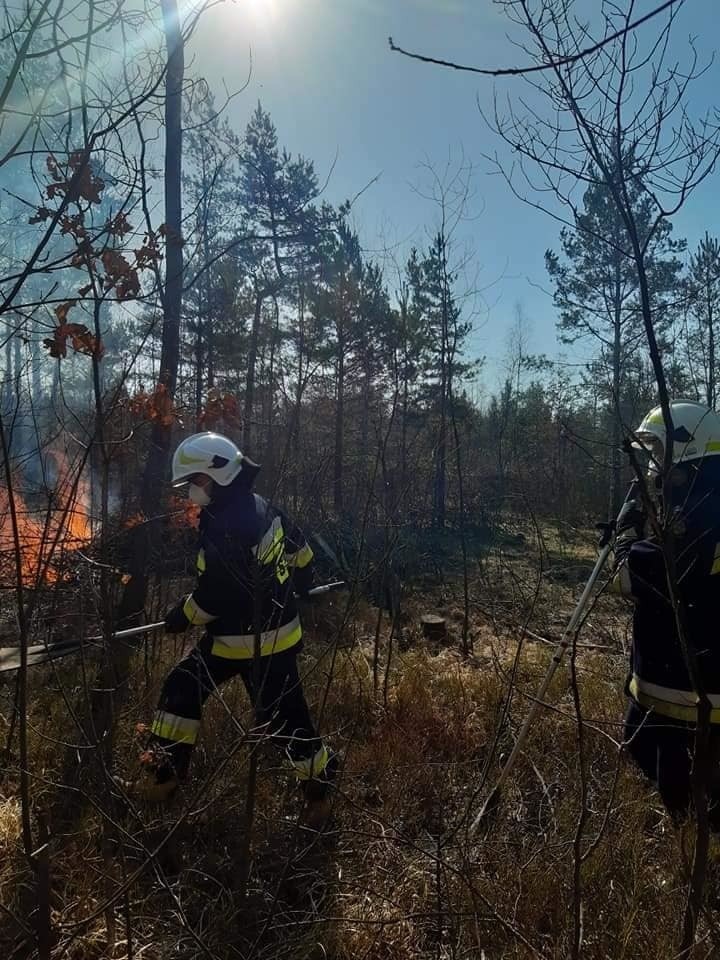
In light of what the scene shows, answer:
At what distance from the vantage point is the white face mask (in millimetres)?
3246

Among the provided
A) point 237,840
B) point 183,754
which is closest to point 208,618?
point 183,754

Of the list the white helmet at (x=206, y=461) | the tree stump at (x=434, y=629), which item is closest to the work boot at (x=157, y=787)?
the white helmet at (x=206, y=461)

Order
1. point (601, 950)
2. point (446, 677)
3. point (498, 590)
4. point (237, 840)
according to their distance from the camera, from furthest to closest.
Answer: point (498, 590)
point (446, 677)
point (237, 840)
point (601, 950)

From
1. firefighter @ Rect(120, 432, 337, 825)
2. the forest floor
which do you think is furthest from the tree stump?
firefighter @ Rect(120, 432, 337, 825)

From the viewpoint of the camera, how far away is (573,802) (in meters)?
3.20

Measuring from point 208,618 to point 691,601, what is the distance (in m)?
2.45

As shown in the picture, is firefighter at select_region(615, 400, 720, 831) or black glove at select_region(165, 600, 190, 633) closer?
firefighter at select_region(615, 400, 720, 831)

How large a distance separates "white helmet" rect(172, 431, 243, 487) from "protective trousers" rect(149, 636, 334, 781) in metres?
0.91

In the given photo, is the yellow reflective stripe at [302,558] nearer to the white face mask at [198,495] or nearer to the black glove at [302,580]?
the black glove at [302,580]

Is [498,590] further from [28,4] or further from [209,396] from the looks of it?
[28,4]

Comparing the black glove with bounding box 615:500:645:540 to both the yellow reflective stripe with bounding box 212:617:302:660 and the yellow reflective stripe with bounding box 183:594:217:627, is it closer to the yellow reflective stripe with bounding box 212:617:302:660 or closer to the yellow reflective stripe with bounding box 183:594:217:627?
the yellow reflective stripe with bounding box 212:617:302:660

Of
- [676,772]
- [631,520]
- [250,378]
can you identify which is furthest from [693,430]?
[250,378]

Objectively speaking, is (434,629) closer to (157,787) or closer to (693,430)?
(157,787)

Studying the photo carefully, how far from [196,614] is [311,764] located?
39.1 inches
